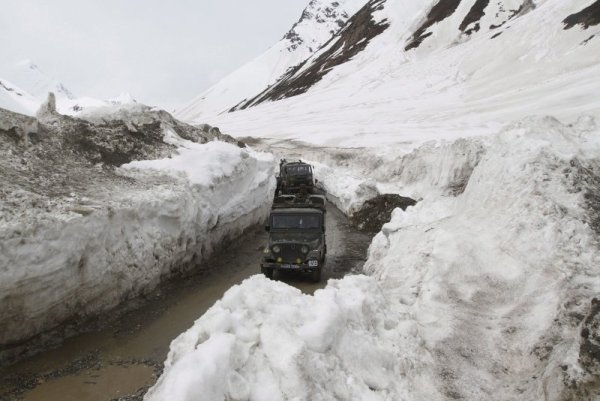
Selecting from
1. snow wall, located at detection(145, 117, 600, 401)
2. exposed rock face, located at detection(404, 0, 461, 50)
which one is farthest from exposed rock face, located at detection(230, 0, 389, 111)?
snow wall, located at detection(145, 117, 600, 401)

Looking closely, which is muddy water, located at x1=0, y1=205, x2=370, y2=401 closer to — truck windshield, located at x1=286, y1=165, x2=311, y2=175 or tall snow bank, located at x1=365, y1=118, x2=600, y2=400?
tall snow bank, located at x1=365, y1=118, x2=600, y2=400

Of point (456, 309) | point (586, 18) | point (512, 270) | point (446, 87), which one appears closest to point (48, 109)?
point (456, 309)

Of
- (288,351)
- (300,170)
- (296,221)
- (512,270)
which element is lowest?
(300,170)

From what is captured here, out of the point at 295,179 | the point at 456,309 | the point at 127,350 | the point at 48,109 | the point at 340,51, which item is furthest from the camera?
the point at 340,51

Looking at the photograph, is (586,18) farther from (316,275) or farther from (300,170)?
(316,275)

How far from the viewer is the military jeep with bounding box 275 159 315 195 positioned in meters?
25.0

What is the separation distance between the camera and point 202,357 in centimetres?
598

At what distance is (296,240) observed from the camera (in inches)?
561

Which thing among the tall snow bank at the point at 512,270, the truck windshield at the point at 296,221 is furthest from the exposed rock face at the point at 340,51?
the tall snow bank at the point at 512,270

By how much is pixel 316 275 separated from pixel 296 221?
192cm

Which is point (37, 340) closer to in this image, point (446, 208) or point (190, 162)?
point (190, 162)

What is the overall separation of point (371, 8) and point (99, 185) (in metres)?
104

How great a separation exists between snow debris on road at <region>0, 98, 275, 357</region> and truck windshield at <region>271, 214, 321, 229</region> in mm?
2851

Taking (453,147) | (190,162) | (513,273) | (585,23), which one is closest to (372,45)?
(585,23)
